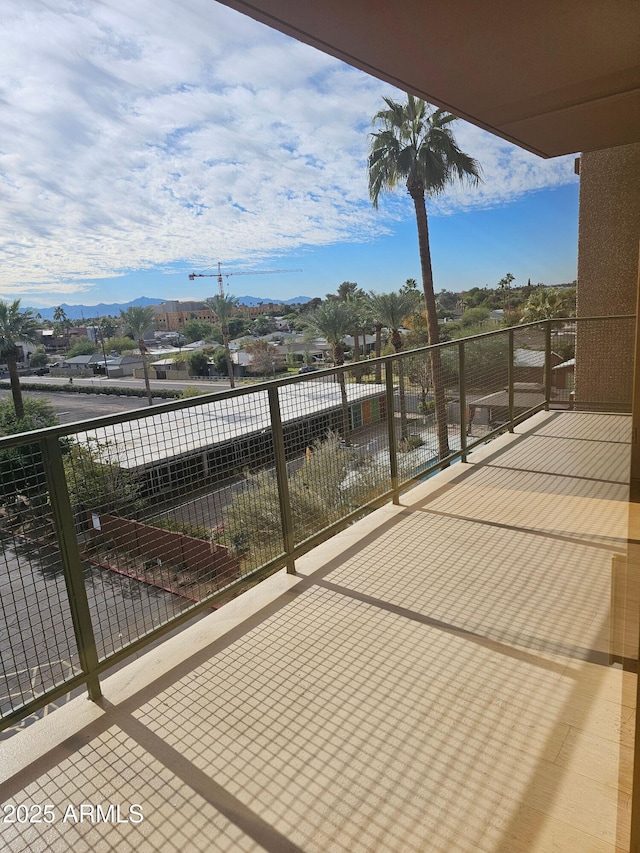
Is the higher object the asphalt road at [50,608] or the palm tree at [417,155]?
the palm tree at [417,155]

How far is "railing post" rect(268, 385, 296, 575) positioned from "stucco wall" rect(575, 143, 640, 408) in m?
4.86

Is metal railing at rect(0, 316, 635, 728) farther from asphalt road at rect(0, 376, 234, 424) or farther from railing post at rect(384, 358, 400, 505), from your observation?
asphalt road at rect(0, 376, 234, 424)

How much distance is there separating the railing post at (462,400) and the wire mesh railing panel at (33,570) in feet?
10.3

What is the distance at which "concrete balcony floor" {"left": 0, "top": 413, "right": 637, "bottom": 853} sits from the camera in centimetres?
138

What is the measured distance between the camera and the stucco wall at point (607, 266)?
20.2 ft

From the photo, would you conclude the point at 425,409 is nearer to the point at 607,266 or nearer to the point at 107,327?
the point at 607,266

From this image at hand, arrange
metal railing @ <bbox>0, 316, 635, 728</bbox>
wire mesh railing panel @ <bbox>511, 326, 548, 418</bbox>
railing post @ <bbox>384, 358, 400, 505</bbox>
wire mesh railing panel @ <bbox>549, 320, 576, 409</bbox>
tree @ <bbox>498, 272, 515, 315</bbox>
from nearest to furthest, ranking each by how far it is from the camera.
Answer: metal railing @ <bbox>0, 316, 635, 728</bbox> → railing post @ <bbox>384, 358, 400, 505</bbox> → wire mesh railing panel @ <bbox>511, 326, 548, 418</bbox> → wire mesh railing panel @ <bbox>549, 320, 576, 409</bbox> → tree @ <bbox>498, 272, 515, 315</bbox>

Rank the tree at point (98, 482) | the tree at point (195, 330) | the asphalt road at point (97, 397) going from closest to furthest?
1. the tree at point (98, 482)
2. the asphalt road at point (97, 397)
3. the tree at point (195, 330)

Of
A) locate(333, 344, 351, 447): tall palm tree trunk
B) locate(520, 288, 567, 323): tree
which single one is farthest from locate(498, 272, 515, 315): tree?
locate(333, 344, 351, 447): tall palm tree trunk

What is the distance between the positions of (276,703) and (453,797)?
64 cm

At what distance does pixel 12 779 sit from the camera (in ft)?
5.16

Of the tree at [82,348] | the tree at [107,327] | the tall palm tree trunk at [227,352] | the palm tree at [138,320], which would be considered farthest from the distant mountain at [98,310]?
the tall palm tree trunk at [227,352]

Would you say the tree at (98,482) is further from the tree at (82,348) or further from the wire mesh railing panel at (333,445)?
the tree at (82,348)

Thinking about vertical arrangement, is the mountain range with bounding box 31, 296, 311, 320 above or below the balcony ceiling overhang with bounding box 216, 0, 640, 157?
above
